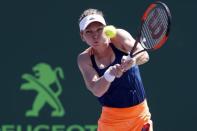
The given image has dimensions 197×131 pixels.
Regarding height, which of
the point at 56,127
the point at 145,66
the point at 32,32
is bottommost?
the point at 56,127

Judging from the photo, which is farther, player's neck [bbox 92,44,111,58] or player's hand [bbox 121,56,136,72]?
player's neck [bbox 92,44,111,58]

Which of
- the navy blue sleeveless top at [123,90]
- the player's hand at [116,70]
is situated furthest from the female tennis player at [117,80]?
the player's hand at [116,70]

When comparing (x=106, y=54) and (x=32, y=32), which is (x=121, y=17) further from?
(x=106, y=54)

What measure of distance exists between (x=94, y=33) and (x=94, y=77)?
29cm

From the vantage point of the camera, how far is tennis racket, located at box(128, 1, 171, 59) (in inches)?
187

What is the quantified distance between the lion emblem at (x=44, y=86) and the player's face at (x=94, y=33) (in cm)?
202

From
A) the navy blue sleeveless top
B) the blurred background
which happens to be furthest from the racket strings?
the blurred background

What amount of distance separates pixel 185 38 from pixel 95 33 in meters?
2.20

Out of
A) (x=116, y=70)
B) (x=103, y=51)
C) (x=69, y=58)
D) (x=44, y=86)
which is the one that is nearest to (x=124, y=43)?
(x=103, y=51)

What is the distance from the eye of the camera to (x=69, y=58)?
6.86m

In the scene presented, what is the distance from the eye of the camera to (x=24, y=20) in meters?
6.86

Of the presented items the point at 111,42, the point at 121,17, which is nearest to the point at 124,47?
the point at 111,42

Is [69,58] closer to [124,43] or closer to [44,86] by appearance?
[44,86]

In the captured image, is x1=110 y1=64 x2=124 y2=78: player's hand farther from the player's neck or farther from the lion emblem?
the lion emblem
